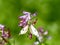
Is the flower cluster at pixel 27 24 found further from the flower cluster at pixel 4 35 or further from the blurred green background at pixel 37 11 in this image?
the blurred green background at pixel 37 11

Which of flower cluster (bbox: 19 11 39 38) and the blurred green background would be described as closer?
flower cluster (bbox: 19 11 39 38)

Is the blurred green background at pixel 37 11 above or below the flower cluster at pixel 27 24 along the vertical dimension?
above

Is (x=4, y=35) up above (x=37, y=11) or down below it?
below

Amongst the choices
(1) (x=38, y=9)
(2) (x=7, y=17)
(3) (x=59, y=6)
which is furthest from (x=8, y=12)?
(3) (x=59, y=6)

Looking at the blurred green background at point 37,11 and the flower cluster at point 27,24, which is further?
the blurred green background at point 37,11

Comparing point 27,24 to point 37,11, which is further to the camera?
point 37,11

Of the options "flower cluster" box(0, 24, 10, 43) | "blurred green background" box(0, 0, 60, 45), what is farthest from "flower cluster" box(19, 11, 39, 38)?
"blurred green background" box(0, 0, 60, 45)

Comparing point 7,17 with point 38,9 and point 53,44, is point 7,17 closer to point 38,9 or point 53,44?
point 38,9

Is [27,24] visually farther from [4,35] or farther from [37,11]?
[37,11]

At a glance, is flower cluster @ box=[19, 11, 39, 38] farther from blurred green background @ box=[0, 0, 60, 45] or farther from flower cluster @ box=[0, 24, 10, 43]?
blurred green background @ box=[0, 0, 60, 45]

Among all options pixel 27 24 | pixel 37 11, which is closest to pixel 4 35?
pixel 27 24

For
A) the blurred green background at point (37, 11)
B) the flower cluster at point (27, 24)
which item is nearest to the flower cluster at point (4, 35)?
the flower cluster at point (27, 24)
